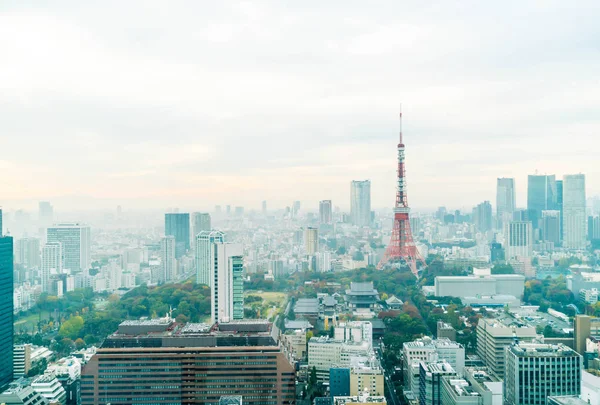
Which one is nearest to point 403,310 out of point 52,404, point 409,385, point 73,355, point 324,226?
point 324,226

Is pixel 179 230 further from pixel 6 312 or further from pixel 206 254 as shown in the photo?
pixel 6 312

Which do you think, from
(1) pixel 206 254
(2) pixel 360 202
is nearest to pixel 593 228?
(2) pixel 360 202

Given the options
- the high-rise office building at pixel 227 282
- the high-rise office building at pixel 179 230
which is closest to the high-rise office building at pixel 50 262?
the high-rise office building at pixel 179 230

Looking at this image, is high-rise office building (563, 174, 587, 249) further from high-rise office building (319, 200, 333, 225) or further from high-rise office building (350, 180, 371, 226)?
high-rise office building (319, 200, 333, 225)

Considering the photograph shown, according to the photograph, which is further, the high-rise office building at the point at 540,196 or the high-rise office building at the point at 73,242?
the high-rise office building at the point at 540,196

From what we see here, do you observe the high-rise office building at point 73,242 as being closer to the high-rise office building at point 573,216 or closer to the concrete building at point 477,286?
the concrete building at point 477,286

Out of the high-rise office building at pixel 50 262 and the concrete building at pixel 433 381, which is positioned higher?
the high-rise office building at pixel 50 262

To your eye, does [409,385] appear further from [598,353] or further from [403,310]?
[403,310]
